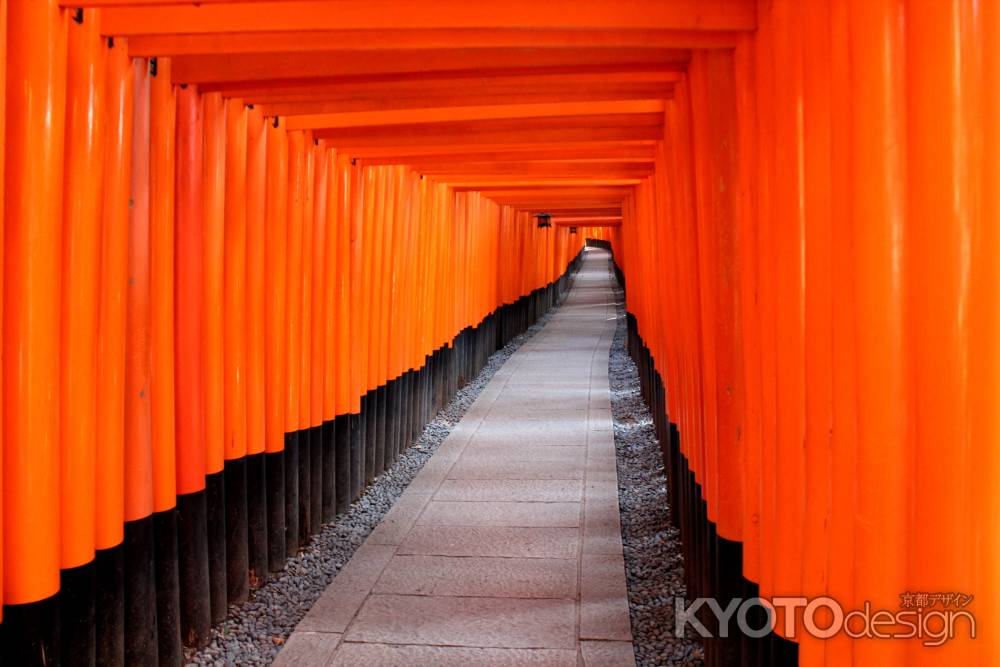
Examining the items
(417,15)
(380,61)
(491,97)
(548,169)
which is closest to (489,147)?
(548,169)

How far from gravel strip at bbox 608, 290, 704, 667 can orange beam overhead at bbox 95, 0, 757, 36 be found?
280 cm

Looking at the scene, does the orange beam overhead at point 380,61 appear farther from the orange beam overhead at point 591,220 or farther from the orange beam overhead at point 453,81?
the orange beam overhead at point 591,220

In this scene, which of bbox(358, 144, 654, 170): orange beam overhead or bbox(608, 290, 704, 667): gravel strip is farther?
bbox(358, 144, 654, 170): orange beam overhead

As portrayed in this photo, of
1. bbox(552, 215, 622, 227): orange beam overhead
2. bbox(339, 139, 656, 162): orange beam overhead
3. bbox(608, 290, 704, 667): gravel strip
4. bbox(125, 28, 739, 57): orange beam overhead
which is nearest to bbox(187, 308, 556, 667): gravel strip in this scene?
bbox(608, 290, 704, 667): gravel strip

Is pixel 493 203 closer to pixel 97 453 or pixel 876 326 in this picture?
pixel 97 453

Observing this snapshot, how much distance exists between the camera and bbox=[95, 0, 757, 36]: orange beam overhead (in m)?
2.81

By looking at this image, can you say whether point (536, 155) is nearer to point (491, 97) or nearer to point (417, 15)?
point (491, 97)

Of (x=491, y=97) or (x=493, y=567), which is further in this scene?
(x=493, y=567)

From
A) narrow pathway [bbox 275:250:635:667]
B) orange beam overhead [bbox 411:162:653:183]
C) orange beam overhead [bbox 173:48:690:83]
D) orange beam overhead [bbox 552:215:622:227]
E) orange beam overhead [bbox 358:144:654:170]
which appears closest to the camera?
orange beam overhead [bbox 173:48:690:83]

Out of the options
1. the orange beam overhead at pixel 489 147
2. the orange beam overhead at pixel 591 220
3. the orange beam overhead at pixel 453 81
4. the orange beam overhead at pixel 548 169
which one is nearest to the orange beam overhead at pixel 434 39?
the orange beam overhead at pixel 453 81

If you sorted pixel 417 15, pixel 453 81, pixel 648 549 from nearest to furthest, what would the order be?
pixel 417 15
pixel 453 81
pixel 648 549

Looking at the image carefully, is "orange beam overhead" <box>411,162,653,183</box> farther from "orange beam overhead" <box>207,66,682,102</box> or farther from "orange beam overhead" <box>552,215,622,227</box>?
"orange beam overhead" <box>552,215,622,227</box>

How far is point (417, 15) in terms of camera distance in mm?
2922

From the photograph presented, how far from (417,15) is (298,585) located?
3.42 m
